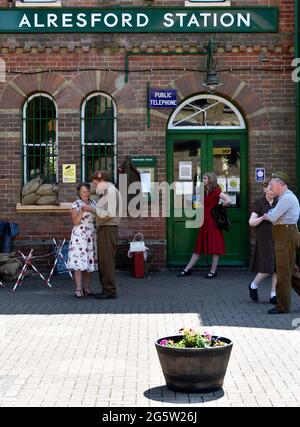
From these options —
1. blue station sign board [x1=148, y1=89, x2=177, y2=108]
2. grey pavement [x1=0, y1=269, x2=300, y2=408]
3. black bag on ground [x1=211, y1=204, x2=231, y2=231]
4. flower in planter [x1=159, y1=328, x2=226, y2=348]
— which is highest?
blue station sign board [x1=148, y1=89, x2=177, y2=108]

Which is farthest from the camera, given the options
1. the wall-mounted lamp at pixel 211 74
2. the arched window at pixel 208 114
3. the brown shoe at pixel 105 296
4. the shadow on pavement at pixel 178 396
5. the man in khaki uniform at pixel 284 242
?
the arched window at pixel 208 114

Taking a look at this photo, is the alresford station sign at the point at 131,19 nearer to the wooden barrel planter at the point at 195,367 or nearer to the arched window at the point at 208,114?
the arched window at the point at 208,114

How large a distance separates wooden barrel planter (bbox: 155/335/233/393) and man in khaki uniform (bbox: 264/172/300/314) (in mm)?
3887

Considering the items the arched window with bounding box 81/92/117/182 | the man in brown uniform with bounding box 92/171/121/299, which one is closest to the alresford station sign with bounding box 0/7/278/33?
the arched window with bounding box 81/92/117/182

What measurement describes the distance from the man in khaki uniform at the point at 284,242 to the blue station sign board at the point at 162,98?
16.1 feet

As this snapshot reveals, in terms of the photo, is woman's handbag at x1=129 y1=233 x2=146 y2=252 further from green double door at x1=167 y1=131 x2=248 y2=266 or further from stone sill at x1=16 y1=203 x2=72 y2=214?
stone sill at x1=16 y1=203 x2=72 y2=214

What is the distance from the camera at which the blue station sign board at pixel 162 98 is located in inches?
615

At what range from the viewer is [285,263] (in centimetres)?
1104

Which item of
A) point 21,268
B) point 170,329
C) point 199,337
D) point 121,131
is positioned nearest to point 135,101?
point 121,131

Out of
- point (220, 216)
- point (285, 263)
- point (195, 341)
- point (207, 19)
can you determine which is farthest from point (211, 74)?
point (195, 341)

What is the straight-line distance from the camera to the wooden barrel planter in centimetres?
718

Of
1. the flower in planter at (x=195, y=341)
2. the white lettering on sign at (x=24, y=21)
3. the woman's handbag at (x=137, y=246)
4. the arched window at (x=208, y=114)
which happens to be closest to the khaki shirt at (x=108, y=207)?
the woman's handbag at (x=137, y=246)

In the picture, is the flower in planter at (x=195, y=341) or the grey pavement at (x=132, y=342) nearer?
the grey pavement at (x=132, y=342)

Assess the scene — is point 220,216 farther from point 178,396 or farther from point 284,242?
point 178,396
